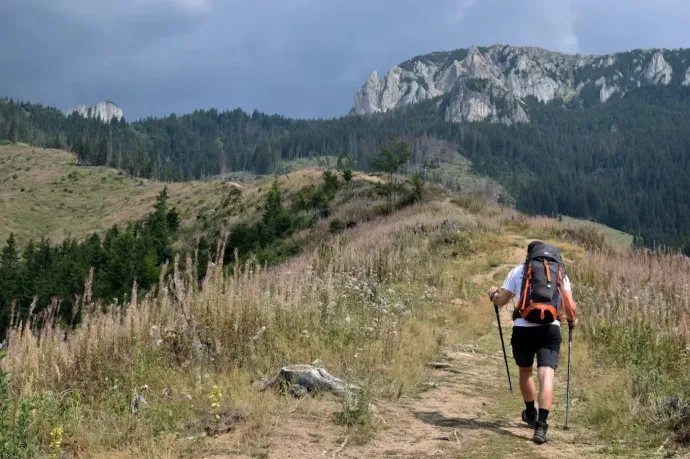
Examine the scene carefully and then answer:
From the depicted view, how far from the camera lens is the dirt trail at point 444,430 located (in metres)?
4.45

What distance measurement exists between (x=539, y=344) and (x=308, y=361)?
104 inches

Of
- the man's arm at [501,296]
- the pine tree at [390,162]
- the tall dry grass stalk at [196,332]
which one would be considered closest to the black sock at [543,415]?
the man's arm at [501,296]

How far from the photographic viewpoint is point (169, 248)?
38.4m

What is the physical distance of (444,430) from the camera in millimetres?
5145

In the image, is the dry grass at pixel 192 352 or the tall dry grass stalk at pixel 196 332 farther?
the tall dry grass stalk at pixel 196 332

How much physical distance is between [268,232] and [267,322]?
24.0 meters

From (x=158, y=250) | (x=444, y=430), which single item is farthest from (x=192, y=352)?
(x=158, y=250)

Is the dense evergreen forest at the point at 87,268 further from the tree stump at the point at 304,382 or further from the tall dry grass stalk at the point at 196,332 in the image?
the tree stump at the point at 304,382

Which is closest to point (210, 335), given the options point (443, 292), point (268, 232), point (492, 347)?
point (492, 347)

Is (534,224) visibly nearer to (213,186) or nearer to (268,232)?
(268,232)

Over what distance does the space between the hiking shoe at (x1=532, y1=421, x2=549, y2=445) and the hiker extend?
0.10 feet

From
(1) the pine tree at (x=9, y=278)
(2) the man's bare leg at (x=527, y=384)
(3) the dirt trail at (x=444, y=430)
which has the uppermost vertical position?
(2) the man's bare leg at (x=527, y=384)

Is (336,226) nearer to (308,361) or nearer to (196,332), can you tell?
(308,361)

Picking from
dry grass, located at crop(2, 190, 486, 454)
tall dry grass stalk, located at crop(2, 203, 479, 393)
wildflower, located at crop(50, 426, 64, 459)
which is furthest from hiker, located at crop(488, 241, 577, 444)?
wildflower, located at crop(50, 426, 64, 459)
